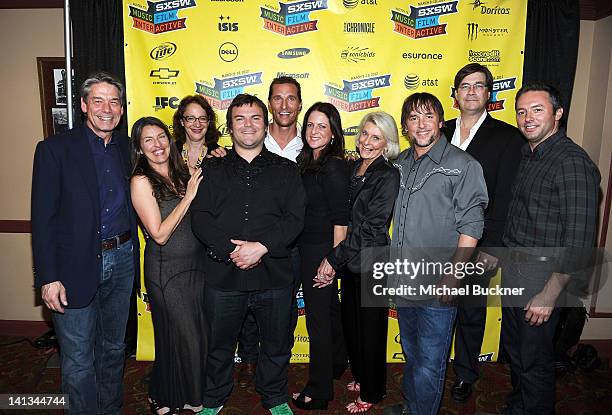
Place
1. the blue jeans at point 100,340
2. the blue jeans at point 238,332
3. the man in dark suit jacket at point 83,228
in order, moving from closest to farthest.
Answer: the man in dark suit jacket at point 83,228, the blue jeans at point 100,340, the blue jeans at point 238,332

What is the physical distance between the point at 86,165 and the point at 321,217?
1305 millimetres

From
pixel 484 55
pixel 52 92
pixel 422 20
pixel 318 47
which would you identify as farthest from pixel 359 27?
pixel 52 92

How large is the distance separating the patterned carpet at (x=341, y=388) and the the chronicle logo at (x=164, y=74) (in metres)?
2.30

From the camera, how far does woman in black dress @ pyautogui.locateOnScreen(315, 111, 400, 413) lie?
2.32m

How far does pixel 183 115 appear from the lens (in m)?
2.88

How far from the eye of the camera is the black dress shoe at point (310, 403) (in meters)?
2.75

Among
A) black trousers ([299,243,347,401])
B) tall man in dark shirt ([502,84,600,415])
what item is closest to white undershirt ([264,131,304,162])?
black trousers ([299,243,347,401])

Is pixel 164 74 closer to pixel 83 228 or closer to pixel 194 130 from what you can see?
pixel 194 130

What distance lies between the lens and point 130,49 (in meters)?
3.27

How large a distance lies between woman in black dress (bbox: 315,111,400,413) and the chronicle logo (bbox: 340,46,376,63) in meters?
1.10

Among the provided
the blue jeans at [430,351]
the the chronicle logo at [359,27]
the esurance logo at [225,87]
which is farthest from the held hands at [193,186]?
the the chronicle logo at [359,27]

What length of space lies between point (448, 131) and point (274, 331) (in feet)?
5.95

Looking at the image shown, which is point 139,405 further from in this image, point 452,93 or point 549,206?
point 452,93

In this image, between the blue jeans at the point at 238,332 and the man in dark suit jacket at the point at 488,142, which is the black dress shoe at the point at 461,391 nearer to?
the man in dark suit jacket at the point at 488,142
